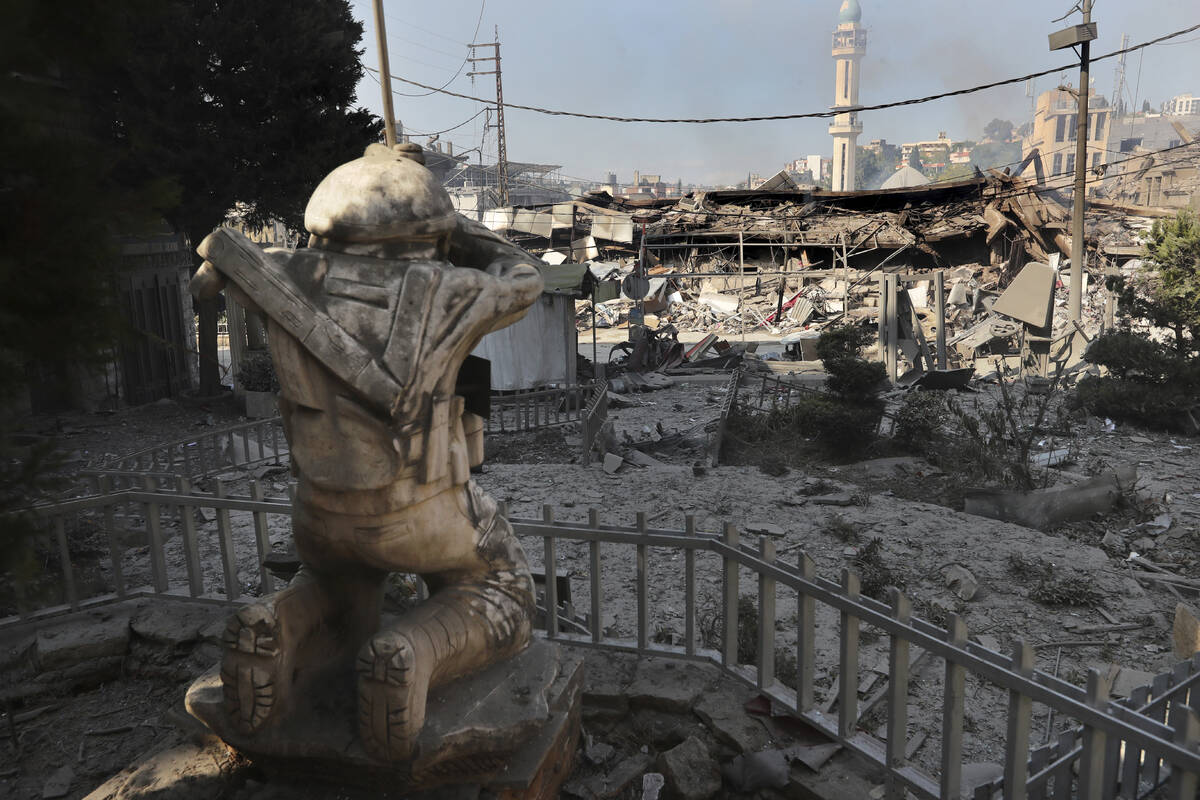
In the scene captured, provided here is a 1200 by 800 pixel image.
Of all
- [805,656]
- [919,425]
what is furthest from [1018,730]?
[919,425]

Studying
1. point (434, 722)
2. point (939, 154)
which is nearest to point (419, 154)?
point (434, 722)

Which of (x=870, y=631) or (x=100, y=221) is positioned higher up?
(x=100, y=221)

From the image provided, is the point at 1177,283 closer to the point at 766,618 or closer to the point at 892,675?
the point at 766,618

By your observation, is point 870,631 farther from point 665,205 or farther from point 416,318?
point 665,205

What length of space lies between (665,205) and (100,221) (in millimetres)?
27252

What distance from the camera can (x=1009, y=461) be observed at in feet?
26.0

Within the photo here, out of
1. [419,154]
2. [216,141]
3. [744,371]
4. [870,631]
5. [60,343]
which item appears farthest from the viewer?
[744,371]

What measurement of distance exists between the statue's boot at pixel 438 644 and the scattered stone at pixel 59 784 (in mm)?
1838

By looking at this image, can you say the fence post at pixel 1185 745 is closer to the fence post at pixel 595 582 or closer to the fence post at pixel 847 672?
the fence post at pixel 847 672

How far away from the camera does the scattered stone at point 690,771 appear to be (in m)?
3.16

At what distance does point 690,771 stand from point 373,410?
1843mm

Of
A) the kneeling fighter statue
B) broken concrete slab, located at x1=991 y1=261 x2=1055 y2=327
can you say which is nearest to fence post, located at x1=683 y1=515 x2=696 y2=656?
the kneeling fighter statue

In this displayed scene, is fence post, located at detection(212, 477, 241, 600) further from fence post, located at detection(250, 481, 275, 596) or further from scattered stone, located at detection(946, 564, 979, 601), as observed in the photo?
Result: scattered stone, located at detection(946, 564, 979, 601)

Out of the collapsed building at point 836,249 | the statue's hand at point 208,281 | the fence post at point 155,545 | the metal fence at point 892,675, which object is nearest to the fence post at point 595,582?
the metal fence at point 892,675
